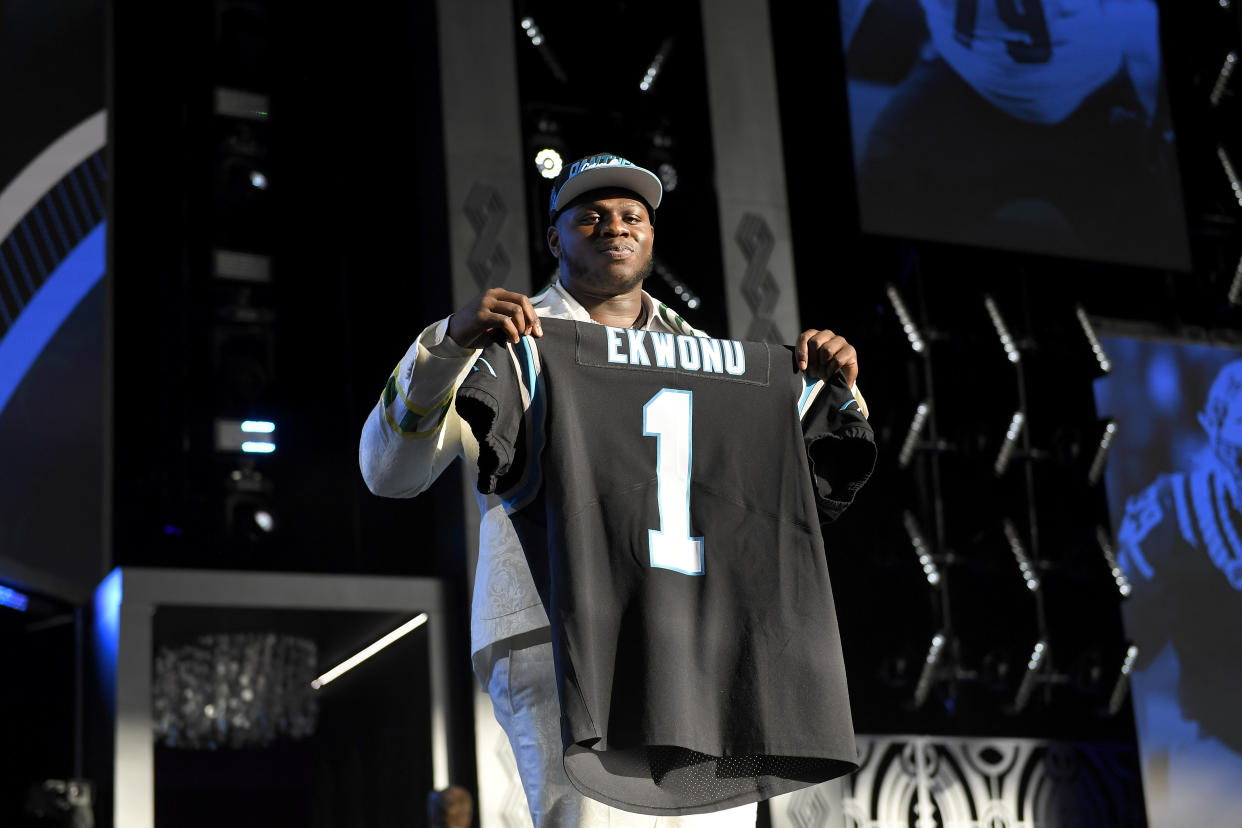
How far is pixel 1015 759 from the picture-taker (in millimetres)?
5496

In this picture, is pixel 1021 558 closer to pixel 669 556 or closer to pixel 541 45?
pixel 541 45

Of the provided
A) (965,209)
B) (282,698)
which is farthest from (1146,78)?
(282,698)

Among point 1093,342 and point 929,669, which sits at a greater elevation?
point 1093,342

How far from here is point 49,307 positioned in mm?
4195

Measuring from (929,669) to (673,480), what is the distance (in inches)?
146

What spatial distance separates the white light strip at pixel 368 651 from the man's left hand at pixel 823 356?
228 cm

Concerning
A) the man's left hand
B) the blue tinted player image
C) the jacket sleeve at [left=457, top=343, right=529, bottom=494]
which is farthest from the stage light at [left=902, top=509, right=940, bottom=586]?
the jacket sleeve at [left=457, top=343, right=529, bottom=494]

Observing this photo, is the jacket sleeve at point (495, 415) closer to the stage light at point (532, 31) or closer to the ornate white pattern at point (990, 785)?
the stage light at point (532, 31)

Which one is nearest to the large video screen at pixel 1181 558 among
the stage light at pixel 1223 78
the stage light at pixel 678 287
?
the stage light at pixel 1223 78

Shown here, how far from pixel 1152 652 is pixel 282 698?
3268 mm

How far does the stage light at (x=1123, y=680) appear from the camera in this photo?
5.53 m

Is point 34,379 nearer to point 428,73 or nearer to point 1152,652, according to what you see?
point 428,73

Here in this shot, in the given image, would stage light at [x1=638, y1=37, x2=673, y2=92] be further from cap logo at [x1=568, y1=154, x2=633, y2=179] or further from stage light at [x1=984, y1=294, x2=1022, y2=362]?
cap logo at [x1=568, y1=154, x2=633, y2=179]

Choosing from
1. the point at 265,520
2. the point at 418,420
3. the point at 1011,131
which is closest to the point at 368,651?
the point at 265,520
